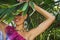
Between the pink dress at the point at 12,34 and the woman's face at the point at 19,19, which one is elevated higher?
the woman's face at the point at 19,19

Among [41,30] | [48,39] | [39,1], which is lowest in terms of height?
[48,39]

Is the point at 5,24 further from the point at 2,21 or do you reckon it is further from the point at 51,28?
the point at 51,28

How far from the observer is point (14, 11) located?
1160 millimetres

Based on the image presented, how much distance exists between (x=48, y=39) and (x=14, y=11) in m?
0.46

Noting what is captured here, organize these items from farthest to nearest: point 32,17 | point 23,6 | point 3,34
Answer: point 32,17
point 3,34
point 23,6

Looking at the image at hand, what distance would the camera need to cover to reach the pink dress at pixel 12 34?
1250mm

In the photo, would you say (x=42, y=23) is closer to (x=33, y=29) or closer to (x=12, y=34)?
(x=33, y=29)

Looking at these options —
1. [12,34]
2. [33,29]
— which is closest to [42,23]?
[33,29]

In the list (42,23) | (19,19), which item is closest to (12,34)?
(19,19)

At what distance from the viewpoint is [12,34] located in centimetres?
126

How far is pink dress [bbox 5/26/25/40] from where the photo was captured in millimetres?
1250

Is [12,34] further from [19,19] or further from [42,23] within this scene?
[42,23]

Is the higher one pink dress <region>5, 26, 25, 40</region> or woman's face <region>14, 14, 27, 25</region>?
woman's face <region>14, 14, 27, 25</region>

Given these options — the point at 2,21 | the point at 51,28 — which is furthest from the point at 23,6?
the point at 51,28
